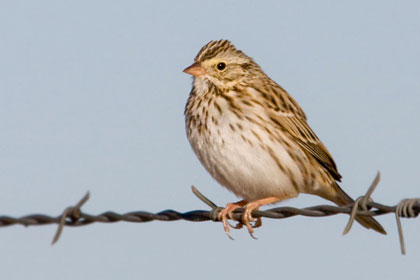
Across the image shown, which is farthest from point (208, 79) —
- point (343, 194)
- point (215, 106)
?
point (343, 194)

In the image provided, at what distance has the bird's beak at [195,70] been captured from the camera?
891 centimetres

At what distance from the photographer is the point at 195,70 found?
29.4ft

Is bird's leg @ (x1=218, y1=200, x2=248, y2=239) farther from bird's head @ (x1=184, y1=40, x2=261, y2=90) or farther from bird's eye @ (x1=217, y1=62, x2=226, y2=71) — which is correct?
bird's eye @ (x1=217, y1=62, x2=226, y2=71)

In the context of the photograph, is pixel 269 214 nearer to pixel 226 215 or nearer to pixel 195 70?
pixel 226 215

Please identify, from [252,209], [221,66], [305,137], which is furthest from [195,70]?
[252,209]

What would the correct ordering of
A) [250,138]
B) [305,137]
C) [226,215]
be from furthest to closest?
[305,137]
[250,138]
[226,215]

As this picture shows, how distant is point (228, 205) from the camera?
8.25m

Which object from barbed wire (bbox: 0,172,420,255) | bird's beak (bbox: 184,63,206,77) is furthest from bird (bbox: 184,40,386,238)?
barbed wire (bbox: 0,172,420,255)

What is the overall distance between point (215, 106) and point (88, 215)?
306cm

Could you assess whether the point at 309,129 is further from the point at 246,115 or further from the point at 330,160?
the point at 246,115

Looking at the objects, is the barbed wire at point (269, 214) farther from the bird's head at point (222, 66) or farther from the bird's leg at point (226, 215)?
the bird's head at point (222, 66)

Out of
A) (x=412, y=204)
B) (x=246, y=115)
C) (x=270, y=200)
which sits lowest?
(x=412, y=204)

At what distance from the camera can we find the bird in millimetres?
8281

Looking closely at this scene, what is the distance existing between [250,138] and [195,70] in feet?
3.64
